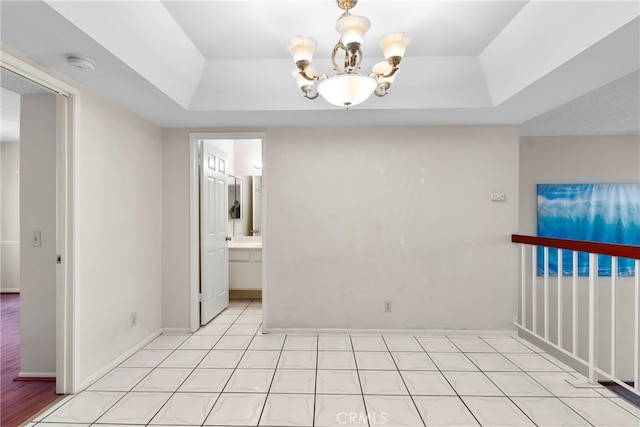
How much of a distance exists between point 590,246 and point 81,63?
370cm

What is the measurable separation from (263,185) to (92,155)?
4.91ft

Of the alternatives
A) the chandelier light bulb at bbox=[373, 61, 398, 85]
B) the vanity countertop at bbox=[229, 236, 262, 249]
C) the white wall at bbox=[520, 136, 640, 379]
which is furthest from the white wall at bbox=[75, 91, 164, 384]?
the white wall at bbox=[520, 136, 640, 379]

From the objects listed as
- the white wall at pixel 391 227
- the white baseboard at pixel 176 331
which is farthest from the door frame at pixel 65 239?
the white wall at pixel 391 227

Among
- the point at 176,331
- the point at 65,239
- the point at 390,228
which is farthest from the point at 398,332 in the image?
the point at 65,239

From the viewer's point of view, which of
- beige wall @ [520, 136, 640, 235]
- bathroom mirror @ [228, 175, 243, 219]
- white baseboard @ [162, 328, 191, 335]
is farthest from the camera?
bathroom mirror @ [228, 175, 243, 219]

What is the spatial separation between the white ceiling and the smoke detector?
4 centimetres

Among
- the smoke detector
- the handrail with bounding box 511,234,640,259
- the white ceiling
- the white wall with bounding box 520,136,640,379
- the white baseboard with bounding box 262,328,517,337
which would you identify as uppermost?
the white ceiling

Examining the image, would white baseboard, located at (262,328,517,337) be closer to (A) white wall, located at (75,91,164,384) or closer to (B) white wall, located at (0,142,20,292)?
(A) white wall, located at (75,91,164,384)

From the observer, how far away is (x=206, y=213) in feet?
11.6

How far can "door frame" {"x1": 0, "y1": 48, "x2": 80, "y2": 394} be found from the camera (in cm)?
218

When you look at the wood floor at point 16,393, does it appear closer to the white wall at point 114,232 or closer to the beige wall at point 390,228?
the white wall at point 114,232

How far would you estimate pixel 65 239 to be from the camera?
2188 mm

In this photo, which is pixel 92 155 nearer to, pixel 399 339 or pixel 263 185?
pixel 263 185

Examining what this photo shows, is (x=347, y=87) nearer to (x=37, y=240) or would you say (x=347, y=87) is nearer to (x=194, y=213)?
(x=194, y=213)
